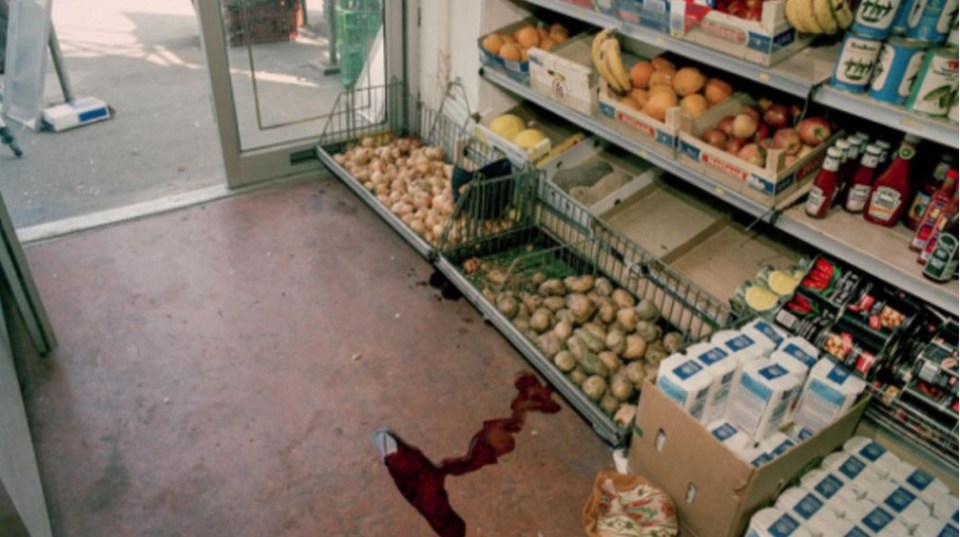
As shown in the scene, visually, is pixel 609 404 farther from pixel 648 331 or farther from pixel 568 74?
pixel 568 74

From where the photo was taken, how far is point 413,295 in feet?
11.3

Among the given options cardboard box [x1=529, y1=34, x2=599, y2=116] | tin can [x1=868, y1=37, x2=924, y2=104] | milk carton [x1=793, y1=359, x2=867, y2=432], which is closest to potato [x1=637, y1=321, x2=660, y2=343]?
milk carton [x1=793, y1=359, x2=867, y2=432]

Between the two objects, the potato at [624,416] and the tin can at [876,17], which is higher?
the tin can at [876,17]

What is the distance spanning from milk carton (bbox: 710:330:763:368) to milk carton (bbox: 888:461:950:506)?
522mm

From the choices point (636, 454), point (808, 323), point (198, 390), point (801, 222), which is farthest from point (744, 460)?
point (198, 390)

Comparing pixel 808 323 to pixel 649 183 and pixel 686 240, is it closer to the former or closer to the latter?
pixel 686 240

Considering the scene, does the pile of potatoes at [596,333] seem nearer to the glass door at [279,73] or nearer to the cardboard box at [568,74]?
the cardboard box at [568,74]

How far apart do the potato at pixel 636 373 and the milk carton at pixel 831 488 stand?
27.4 inches

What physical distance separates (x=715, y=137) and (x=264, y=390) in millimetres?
2087

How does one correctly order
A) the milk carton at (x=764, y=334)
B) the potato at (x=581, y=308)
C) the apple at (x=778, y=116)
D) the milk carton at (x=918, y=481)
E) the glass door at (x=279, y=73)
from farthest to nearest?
1. the glass door at (x=279, y=73)
2. the potato at (x=581, y=308)
3. the apple at (x=778, y=116)
4. the milk carton at (x=764, y=334)
5. the milk carton at (x=918, y=481)

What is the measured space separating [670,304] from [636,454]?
33.0 inches

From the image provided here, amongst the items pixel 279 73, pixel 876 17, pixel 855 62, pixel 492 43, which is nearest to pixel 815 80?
pixel 855 62

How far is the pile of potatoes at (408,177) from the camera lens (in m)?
3.66

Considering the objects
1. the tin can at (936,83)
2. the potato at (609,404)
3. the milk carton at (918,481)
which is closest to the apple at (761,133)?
the tin can at (936,83)
